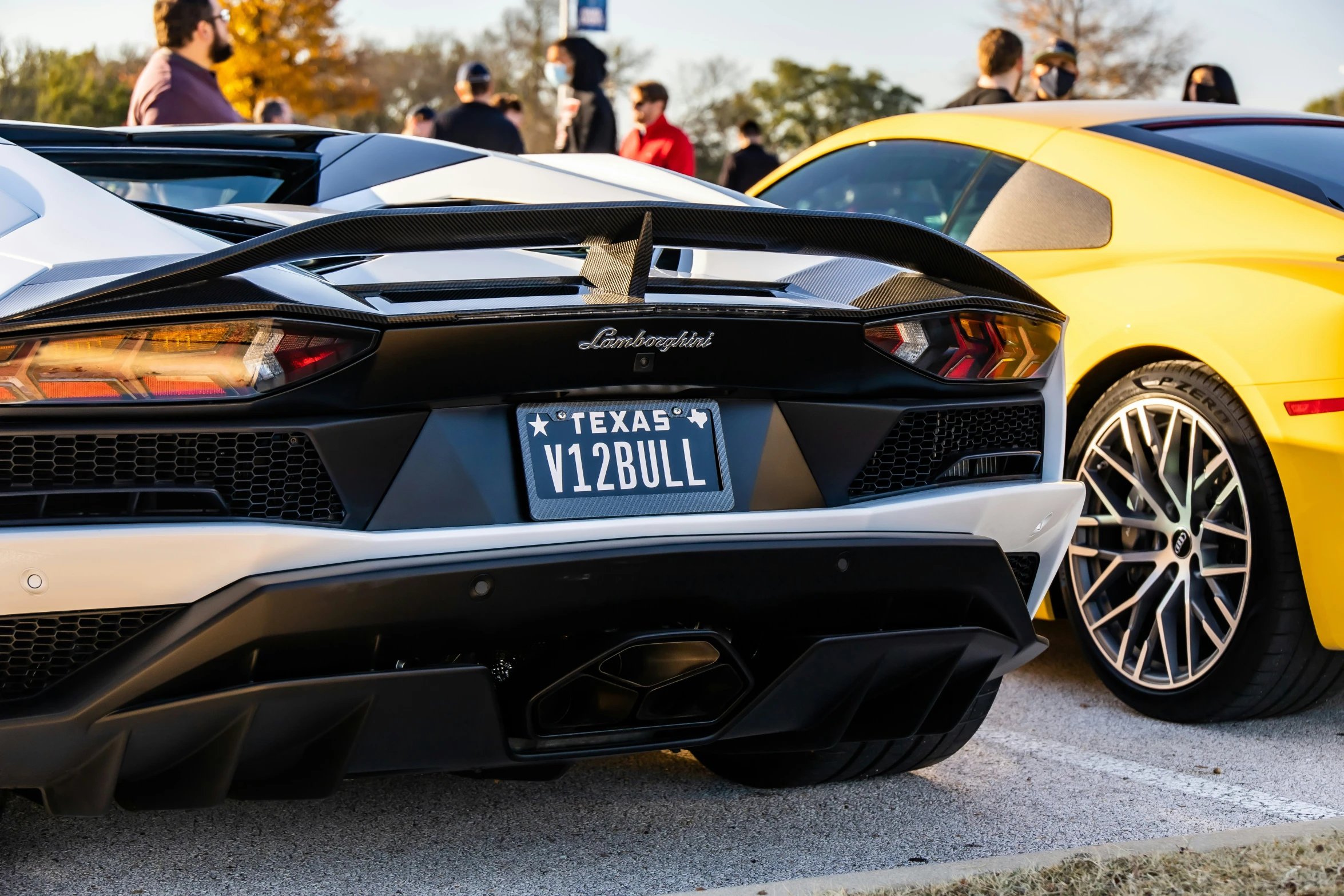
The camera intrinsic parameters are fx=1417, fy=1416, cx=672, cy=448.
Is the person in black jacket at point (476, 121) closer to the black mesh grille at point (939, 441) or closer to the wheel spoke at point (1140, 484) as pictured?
the wheel spoke at point (1140, 484)

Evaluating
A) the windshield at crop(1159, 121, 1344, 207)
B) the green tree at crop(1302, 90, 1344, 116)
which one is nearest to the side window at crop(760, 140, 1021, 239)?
the windshield at crop(1159, 121, 1344, 207)

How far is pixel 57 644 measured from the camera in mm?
1970

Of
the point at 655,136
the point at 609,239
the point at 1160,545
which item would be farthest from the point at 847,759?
the point at 655,136

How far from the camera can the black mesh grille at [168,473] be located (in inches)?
74.5

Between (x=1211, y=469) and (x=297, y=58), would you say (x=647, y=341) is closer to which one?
(x=1211, y=469)

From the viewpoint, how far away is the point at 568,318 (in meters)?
2.13

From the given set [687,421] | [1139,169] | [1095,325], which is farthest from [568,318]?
[1139,169]

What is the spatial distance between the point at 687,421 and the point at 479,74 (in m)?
7.50

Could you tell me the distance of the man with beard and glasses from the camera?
5676 mm

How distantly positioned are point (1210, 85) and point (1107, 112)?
450 cm

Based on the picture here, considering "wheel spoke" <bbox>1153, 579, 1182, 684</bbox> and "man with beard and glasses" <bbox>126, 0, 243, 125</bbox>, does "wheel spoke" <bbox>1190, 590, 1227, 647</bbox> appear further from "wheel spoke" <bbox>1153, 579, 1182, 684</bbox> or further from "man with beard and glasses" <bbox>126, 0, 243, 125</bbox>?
"man with beard and glasses" <bbox>126, 0, 243, 125</bbox>

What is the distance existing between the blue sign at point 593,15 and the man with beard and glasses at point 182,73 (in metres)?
13.6

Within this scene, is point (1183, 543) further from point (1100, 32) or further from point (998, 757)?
point (1100, 32)

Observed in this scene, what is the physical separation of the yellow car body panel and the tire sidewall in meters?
0.05
